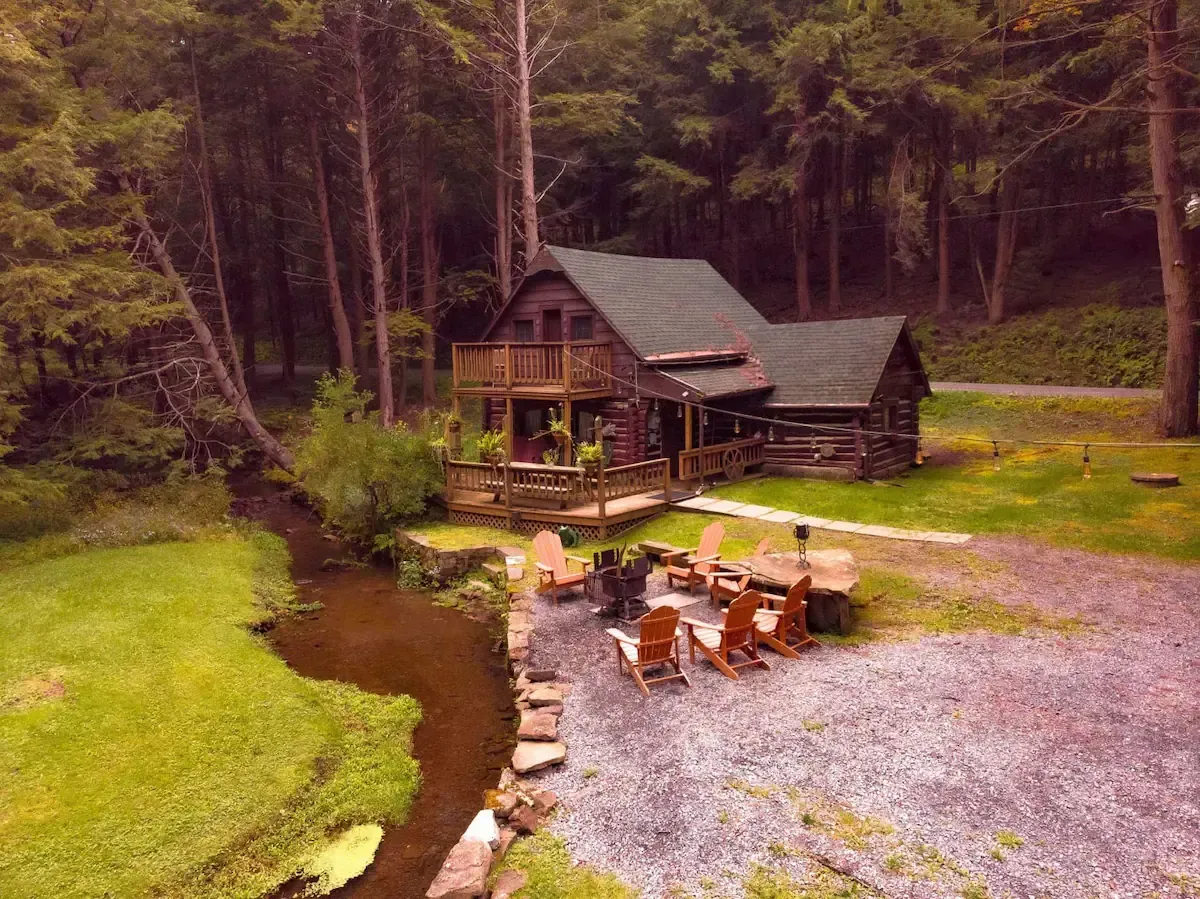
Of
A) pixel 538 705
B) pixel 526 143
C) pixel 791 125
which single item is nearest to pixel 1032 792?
pixel 538 705

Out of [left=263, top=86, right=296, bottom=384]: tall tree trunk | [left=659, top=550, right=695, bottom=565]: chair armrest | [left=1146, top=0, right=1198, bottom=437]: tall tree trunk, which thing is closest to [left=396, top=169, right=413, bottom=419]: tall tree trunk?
[left=263, top=86, right=296, bottom=384]: tall tree trunk

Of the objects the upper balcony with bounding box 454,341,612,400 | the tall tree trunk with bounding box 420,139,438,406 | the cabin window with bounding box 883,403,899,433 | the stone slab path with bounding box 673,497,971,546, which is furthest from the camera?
the tall tree trunk with bounding box 420,139,438,406

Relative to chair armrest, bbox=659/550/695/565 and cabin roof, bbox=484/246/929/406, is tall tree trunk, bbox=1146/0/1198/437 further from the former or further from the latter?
chair armrest, bbox=659/550/695/565

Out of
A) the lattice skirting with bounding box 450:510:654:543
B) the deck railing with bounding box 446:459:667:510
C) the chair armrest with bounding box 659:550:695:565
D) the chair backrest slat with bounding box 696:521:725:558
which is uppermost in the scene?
the deck railing with bounding box 446:459:667:510

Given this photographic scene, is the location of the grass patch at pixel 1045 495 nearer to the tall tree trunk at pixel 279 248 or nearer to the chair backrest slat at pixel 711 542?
the chair backrest slat at pixel 711 542

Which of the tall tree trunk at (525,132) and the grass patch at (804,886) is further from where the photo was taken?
the tall tree trunk at (525,132)

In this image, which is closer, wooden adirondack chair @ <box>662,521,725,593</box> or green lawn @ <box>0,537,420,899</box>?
green lawn @ <box>0,537,420,899</box>

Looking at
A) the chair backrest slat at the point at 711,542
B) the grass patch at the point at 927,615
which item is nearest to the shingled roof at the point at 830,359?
the chair backrest slat at the point at 711,542

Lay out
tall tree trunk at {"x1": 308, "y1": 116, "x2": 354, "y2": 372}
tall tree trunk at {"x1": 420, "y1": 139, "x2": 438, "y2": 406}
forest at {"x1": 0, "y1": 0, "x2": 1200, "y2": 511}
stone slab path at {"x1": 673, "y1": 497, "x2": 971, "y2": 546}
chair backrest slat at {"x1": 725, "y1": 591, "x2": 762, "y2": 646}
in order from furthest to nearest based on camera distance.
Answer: tall tree trunk at {"x1": 420, "y1": 139, "x2": 438, "y2": 406} → tall tree trunk at {"x1": 308, "y1": 116, "x2": 354, "y2": 372} → forest at {"x1": 0, "y1": 0, "x2": 1200, "y2": 511} → stone slab path at {"x1": 673, "y1": 497, "x2": 971, "y2": 546} → chair backrest slat at {"x1": 725, "y1": 591, "x2": 762, "y2": 646}
